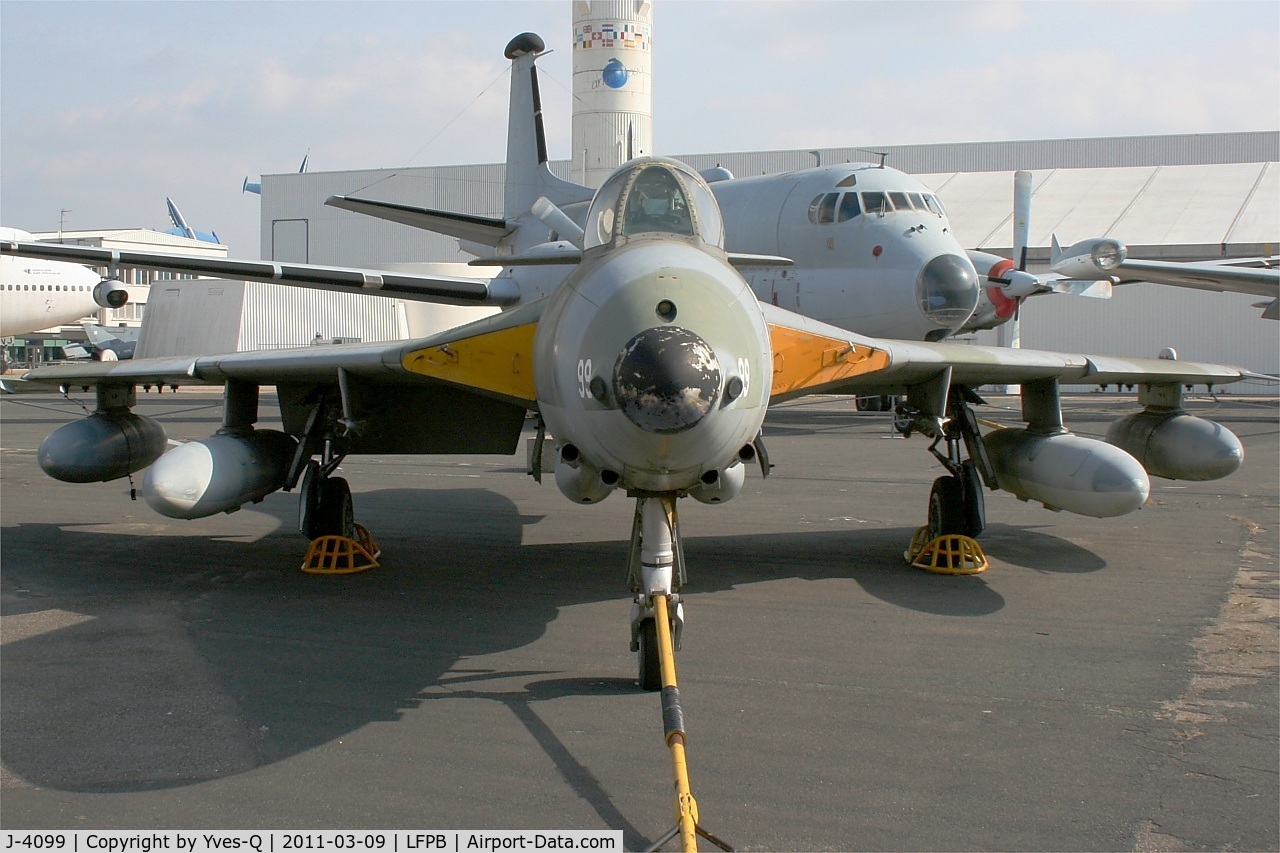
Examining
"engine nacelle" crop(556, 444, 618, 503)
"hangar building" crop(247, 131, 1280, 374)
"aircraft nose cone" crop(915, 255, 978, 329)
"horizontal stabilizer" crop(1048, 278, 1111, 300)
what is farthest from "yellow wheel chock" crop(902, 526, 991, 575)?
"hangar building" crop(247, 131, 1280, 374)

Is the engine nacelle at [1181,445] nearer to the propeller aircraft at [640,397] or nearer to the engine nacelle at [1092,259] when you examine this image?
the propeller aircraft at [640,397]

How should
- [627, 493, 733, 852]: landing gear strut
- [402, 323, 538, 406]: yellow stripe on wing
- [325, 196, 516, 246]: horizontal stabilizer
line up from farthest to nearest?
[325, 196, 516, 246]: horizontal stabilizer < [402, 323, 538, 406]: yellow stripe on wing < [627, 493, 733, 852]: landing gear strut

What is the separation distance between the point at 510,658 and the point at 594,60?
31376 millimetres

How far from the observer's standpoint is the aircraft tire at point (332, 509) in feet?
29.3

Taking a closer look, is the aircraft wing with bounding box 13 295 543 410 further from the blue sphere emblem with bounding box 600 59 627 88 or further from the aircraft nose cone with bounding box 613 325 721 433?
the blue sphere emblem with bounding box 600 59 627 88

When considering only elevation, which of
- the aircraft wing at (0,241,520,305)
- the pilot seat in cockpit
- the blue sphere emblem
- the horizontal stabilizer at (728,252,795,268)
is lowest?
the horizontal stabilizer at (728,252,795,268)

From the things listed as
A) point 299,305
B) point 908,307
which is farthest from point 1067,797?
point 299,305

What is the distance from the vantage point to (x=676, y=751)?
4.15 metres

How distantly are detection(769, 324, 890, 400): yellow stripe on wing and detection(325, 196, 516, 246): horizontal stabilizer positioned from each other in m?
16.5

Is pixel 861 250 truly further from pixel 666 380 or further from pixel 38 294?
pixel 38 294
